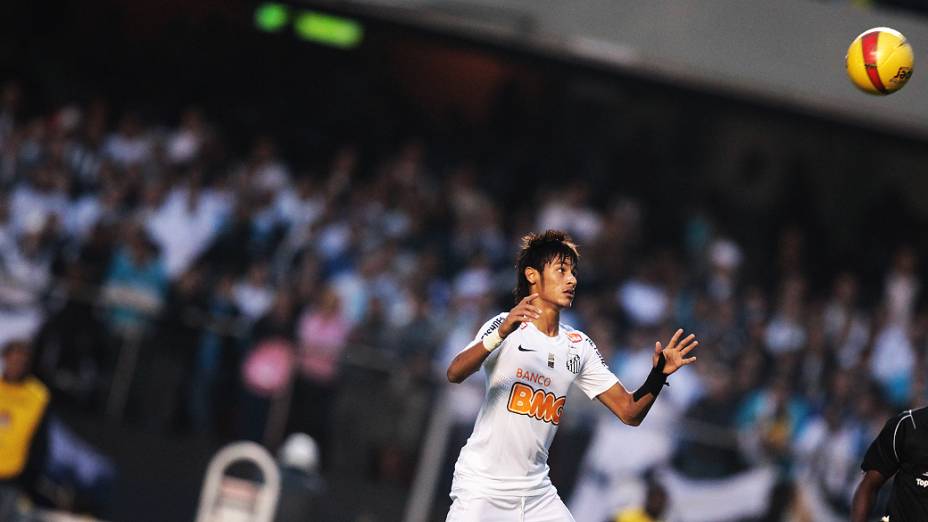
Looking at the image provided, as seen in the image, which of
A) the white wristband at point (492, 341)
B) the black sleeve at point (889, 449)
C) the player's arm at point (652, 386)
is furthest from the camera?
the black sleeve at point (889, 449)

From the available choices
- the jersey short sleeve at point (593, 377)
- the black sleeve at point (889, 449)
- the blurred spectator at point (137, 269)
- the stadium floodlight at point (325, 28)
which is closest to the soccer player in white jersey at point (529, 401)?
the jersey short sleeve at point (593, 377)

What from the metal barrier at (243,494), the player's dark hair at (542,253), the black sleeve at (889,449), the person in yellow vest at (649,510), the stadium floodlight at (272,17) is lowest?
the metal barrier at (243,494)

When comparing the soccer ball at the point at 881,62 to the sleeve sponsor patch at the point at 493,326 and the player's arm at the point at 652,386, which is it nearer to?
the player's arm at the point at 652,386

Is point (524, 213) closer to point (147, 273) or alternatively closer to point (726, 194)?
point (726, 194)

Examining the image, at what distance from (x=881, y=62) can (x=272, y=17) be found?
35.9 feet

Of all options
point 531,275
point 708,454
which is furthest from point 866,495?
point 708,454

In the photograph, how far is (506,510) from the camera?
648cm

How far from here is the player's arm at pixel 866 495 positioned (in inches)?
264

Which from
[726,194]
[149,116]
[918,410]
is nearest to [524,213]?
[726,194]

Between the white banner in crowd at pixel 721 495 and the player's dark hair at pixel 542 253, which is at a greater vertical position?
the player's dark hair at pixel 542 253

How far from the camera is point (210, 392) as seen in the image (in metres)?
10.9

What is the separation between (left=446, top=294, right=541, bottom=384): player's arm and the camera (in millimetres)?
5895

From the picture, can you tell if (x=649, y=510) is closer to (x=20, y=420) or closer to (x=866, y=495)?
(x=866, y=495)

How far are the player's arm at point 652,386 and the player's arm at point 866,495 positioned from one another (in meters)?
1.12
